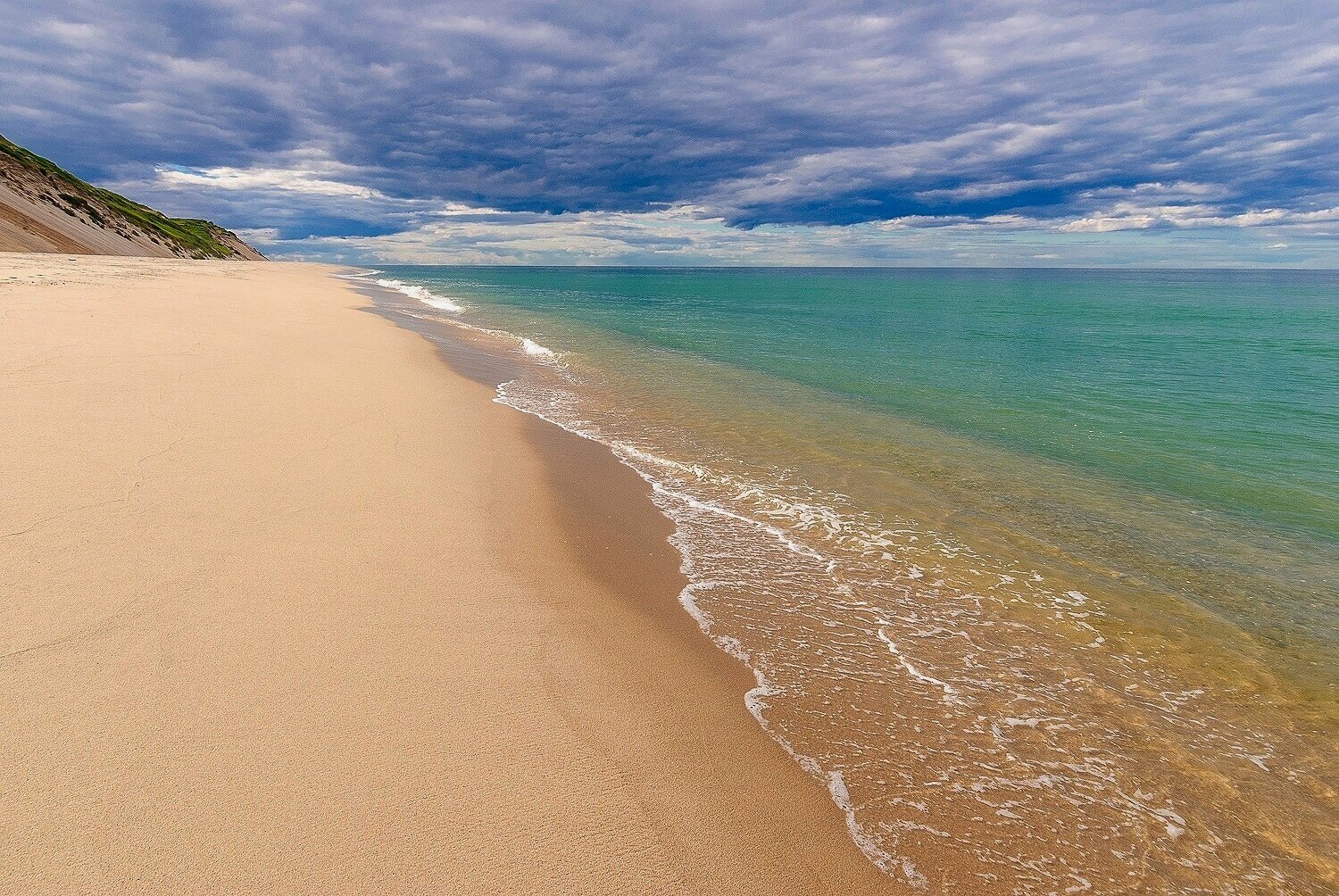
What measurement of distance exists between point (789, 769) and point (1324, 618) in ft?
22.2

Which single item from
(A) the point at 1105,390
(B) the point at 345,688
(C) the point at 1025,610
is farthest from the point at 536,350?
(B) the point at 345,688

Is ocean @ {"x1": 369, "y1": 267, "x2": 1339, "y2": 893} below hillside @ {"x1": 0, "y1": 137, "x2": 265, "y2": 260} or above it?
below

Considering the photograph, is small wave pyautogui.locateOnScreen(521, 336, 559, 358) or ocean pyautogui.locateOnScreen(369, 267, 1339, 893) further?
small wave pyautogui.locateOnScreen(521, 336, 559, 358)

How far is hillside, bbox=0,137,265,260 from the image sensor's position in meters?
42.8

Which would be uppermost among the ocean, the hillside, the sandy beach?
the hillside

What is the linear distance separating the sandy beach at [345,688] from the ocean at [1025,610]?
687 mm

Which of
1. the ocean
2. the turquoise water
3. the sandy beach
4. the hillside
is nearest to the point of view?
the sandy beach

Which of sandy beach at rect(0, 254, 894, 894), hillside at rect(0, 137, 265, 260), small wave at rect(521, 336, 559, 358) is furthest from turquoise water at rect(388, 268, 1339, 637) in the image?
hillside at rect(0, 137, 265, 260)

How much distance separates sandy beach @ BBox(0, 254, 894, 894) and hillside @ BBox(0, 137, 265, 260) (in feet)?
158

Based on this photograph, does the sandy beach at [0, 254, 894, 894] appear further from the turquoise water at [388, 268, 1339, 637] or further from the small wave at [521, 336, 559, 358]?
the small wave at [521, 336, 559, 358]

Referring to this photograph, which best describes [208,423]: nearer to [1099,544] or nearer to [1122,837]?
[1122,837]

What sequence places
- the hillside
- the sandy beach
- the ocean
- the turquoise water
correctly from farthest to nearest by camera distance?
the hillside, the turquoise water, the ocean, the sandy beach

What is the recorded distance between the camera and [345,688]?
160 inches

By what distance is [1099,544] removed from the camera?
855cm
